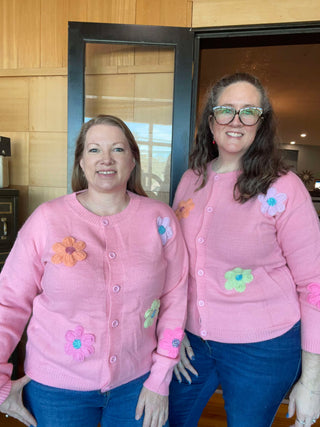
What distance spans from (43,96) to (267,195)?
1.90m

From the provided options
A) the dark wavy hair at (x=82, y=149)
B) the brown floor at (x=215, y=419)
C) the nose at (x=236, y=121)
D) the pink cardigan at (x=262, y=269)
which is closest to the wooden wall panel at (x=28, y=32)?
the dark wavy hair at (x=82, y=149)

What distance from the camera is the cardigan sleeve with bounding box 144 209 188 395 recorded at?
107 cm

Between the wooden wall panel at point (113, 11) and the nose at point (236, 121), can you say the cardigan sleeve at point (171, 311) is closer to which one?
the nose at point (236, 121)

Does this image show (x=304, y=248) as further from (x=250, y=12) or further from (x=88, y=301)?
(x=250, y=12)

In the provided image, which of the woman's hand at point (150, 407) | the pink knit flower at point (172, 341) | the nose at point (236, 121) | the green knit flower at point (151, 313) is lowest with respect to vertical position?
the woman's hand at point (150, 407)

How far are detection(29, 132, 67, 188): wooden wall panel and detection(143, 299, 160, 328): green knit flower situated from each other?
157cm

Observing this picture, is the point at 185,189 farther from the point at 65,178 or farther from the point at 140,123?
the point at 65,178

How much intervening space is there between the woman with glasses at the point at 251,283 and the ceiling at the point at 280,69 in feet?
4.95

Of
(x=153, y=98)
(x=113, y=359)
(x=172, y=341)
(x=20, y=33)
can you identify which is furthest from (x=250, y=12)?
(x=113, y=359)

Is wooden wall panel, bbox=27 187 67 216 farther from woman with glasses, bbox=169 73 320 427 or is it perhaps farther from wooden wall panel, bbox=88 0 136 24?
woman with glasses, bbox=169 73 320 427

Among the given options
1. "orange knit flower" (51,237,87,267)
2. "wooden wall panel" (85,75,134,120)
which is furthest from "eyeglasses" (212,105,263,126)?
"wooden wall panel" (85,75,134,120)

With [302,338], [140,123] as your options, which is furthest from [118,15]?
[302,338]

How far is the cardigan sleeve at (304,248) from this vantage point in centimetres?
105

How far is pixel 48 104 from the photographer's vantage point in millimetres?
2377
